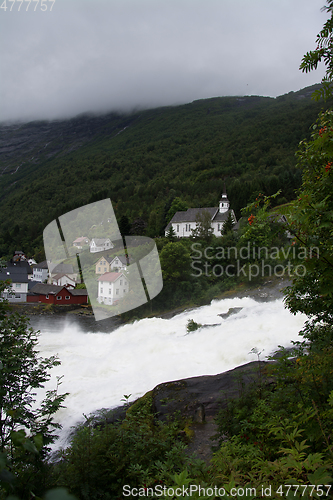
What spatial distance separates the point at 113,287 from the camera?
3281 cm

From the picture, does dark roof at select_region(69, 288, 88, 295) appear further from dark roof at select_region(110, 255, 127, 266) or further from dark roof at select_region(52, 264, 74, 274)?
dark roof at select_region(52, 264, 74, 274)

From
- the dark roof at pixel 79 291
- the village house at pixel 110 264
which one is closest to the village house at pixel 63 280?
the village house at pixel 110 264

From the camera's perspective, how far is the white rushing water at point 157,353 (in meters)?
10.2

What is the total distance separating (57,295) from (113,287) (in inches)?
309

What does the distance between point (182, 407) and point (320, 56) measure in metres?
7.80

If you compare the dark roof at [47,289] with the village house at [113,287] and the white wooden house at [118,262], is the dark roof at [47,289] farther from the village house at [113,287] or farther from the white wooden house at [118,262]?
the white wooden house at [118,262]

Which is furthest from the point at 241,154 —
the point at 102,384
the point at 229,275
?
the point at 102,384

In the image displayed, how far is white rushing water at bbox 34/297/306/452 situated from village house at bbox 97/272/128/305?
41.2 feet

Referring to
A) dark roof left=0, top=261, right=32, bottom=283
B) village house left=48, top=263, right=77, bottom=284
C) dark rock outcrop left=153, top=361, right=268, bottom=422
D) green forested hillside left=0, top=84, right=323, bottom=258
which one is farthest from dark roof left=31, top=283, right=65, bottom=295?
dark rock outcrop left=153, top=361, right=268, bottom=422

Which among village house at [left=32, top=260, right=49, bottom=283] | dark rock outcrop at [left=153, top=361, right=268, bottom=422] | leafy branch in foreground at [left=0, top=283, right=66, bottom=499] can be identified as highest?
leafy branch in foreground at [left=0, top=283, right=66, bottom=499]

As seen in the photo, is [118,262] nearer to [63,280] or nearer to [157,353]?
[63,280]

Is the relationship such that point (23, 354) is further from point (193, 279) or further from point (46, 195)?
point (46, 195)

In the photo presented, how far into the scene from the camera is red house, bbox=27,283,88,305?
35547 millimetres

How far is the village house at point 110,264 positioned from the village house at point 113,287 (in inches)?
91.1
